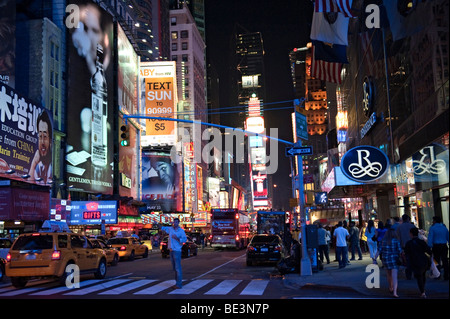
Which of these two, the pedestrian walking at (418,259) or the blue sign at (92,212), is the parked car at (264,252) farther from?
the blue sign at (92,212)

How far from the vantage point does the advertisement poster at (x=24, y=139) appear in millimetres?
32000

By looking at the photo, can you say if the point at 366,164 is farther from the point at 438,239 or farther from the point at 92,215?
the point at 92,215

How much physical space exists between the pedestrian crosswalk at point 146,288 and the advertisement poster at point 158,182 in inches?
2883

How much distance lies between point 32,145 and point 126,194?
2745 centimetres

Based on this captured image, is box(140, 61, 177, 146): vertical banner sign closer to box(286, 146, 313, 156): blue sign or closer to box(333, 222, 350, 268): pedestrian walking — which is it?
box(333, 222, 350, 268): pedestrian walking

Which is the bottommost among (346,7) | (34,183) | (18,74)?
(34,183)

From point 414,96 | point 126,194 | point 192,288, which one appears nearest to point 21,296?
point 192,288

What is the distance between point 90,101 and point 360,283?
1700 inches

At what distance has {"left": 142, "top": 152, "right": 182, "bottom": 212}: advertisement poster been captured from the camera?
89062mm

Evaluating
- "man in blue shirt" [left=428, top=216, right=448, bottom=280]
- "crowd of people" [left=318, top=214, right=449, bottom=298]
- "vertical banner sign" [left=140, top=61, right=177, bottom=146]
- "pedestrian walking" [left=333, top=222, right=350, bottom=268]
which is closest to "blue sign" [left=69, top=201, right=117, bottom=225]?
"vertical banner sign" [left=140, top=61, right=177, bottom=146]

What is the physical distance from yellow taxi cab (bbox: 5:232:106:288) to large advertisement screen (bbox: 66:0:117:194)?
32835 mm

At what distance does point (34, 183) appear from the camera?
3578 cm

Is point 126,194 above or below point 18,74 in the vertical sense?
below

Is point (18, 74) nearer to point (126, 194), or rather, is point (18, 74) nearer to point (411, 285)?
point (126, 194)
